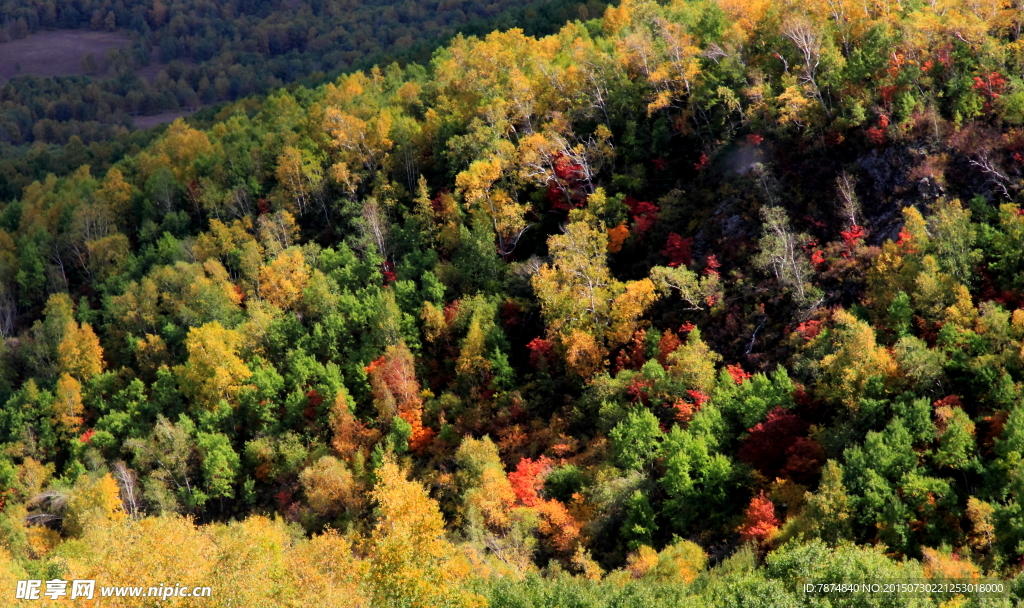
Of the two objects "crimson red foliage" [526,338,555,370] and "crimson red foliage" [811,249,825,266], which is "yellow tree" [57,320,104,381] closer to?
"crimson red foliage" [526,338,555,370]

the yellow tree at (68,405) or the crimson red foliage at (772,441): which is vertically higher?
the crimson red foliage at (772,441)

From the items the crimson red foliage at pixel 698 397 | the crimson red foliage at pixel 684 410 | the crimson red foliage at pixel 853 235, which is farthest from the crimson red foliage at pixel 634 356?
the crimson red foliage at pixel 853 235

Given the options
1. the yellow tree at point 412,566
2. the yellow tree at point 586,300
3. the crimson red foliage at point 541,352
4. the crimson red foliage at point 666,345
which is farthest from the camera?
the crimson red foliage at point 541,352

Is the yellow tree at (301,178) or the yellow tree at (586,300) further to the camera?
the yellow tree at (301,178)

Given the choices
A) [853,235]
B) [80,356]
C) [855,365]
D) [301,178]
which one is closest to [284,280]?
[301,178]

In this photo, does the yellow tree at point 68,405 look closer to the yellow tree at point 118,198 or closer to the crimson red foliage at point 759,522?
the yellow tree at point 118,198

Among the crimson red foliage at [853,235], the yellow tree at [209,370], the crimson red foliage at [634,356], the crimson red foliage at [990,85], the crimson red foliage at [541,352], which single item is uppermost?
the crimson red foliage at [990,85]

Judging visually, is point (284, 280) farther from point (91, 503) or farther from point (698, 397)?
point (698, 397)
